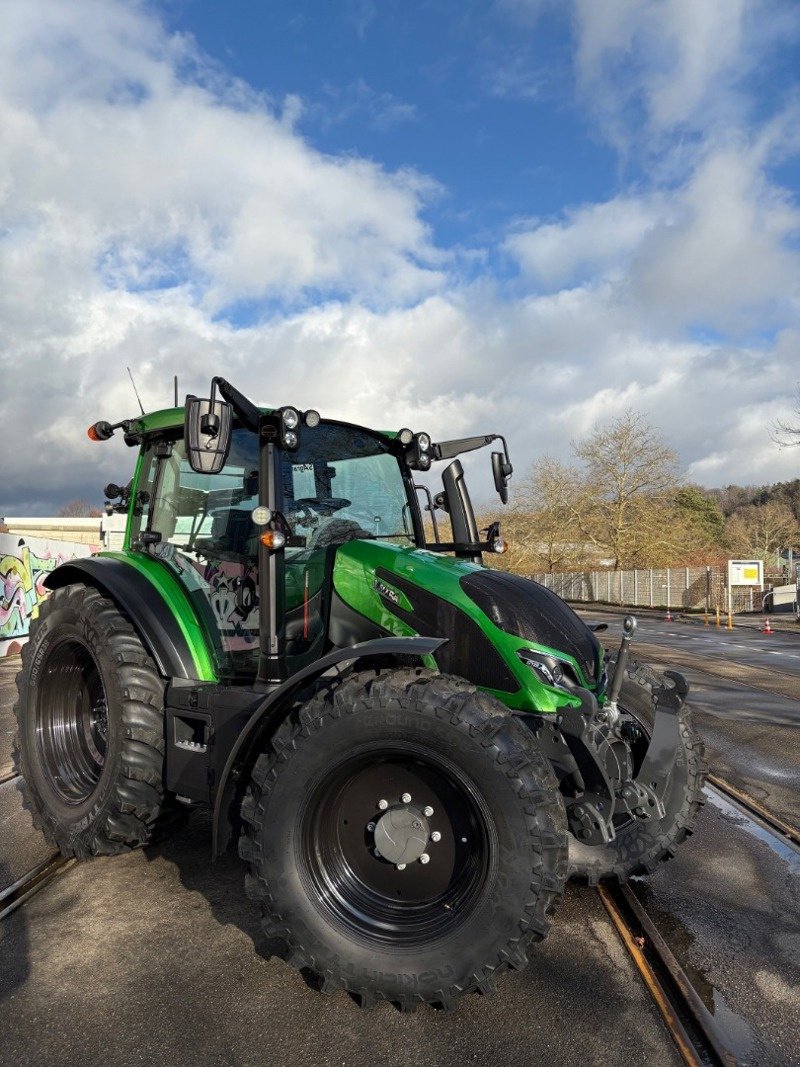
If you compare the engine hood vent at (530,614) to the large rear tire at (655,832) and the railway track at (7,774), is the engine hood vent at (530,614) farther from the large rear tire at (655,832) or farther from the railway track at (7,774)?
the railway track at (7,774)

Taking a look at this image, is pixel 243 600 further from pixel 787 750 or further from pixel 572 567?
pixel 572 567

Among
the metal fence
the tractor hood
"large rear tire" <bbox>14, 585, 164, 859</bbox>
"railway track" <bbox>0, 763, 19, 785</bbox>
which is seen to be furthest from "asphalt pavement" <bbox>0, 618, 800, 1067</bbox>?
the metal fence

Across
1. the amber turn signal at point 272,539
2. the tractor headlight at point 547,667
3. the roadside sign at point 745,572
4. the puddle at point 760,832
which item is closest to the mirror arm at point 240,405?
the amber turn signal at point 272,539

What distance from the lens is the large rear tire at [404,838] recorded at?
243 cm

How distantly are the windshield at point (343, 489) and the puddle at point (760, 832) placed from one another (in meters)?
2.66

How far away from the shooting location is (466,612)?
3.02 m

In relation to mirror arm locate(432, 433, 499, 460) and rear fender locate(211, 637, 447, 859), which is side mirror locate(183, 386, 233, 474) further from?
mirror arm locate(432, 433, 499, 460)

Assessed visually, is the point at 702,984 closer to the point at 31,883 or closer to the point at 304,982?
the point at 304,982

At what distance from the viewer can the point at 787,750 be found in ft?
21.6

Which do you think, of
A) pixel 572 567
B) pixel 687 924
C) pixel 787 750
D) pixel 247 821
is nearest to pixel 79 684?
pixel 247 821

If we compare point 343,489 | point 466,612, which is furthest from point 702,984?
point 343,489

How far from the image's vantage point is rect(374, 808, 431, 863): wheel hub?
2697 millimetres

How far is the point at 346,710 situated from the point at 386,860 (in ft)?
2.03

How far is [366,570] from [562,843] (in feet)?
4.57
